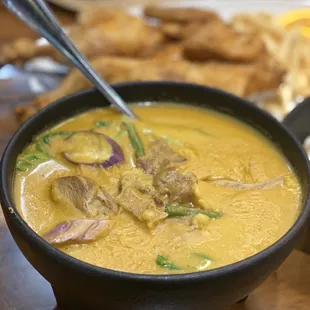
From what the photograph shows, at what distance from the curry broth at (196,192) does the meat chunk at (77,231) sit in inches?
0.6

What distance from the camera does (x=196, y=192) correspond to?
1082 mm

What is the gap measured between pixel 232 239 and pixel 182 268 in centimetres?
13

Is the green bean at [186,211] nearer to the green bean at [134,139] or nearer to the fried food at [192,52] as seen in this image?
the green bean at [134,139]

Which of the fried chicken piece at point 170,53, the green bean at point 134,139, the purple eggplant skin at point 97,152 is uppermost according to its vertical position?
the purple eggplant skin at point 97,152

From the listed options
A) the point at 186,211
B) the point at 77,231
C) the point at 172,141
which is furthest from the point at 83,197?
the point at 172,141

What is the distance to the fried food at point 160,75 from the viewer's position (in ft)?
6.07

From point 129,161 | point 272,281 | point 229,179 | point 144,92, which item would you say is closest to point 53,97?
point 144,92

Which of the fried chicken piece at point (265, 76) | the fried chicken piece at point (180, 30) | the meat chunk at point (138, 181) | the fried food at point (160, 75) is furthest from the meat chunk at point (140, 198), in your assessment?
the fried chicken piece at point (180, 30)

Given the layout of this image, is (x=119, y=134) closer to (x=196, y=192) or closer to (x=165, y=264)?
(x=196, y=192)

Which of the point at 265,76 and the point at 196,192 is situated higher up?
the point at 196,192

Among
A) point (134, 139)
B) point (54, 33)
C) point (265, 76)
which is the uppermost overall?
point (54, 33)

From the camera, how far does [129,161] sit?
1.21 m

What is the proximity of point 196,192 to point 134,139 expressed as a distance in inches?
10.6

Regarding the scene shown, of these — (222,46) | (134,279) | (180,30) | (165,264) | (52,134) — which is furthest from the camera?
(180,30)
